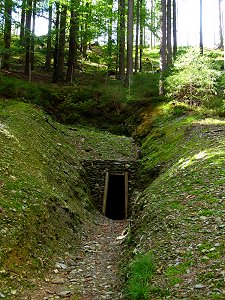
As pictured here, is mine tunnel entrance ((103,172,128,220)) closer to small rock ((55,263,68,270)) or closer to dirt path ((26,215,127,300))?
dirt path ((26,215,127,300))

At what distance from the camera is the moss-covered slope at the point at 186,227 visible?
4801 mm

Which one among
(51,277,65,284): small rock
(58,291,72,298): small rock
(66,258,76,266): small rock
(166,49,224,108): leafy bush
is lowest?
(66,258,76,266): small rock

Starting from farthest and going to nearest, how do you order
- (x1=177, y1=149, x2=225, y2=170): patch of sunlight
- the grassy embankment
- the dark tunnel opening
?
the dark tunnel opening
(x1=177, y1=149, x2=225, y2=170): patch of sunlight
the grassy embankment

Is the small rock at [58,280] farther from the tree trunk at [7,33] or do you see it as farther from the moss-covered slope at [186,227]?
the tree trunk at [7,33]

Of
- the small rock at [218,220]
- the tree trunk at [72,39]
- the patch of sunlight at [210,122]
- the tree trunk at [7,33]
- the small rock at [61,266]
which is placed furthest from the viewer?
the tree trunk at [72,39]

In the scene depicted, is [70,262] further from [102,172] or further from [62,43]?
[62,43]

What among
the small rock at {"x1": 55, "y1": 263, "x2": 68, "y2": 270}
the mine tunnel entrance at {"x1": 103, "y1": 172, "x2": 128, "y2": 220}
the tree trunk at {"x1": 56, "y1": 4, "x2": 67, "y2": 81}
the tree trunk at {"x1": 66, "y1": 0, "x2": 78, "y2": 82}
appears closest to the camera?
the small rock at {"x1": 55, "y1": 263, "x2": 68, "y2": 270}

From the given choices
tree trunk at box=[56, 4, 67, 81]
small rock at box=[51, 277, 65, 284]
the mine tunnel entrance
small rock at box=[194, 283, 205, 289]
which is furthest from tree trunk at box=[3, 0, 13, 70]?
small rock at box=[194, 283, 205, 289]

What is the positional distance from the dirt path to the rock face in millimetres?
4506

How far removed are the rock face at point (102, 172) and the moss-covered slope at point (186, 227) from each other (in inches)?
86.7

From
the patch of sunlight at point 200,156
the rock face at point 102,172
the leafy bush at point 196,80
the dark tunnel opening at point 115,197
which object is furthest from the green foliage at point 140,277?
the leafy bush at point 196,80

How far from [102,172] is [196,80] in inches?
269

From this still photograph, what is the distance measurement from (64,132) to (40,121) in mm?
2185

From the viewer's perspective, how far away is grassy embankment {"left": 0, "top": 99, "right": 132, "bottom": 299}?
20.4 ft
